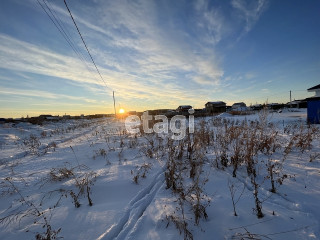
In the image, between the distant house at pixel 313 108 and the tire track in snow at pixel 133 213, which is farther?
the distant house at pixel 313 108

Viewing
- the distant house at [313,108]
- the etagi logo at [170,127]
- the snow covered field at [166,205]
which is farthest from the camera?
the distant house at [313,108]

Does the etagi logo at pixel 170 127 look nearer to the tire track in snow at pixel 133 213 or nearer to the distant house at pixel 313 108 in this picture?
the tire track in snow at pixel 133 213

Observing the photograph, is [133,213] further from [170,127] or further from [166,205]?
[170,127]

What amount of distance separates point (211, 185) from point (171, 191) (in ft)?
2.23

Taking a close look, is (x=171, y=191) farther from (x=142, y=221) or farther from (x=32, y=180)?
(x=32, y=180)

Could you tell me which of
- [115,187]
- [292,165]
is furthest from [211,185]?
[292,165]

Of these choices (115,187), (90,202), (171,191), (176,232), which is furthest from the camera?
(115,187)

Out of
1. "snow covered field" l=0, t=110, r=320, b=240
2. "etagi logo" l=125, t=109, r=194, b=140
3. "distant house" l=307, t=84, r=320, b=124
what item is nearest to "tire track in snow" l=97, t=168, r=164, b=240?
"snow covered field" l=0, t=110, r=320, b=240

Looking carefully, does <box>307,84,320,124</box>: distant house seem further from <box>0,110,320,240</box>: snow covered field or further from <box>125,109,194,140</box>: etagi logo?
<box>0,110,320,240</box>: snow covered field

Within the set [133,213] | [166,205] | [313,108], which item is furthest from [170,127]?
[313,108]

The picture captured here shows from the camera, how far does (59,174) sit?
11.3 feet

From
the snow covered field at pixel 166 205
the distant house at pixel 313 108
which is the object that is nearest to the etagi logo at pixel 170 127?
the snow covered field at pixel 166 205

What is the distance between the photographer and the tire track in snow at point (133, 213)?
68.6 inches

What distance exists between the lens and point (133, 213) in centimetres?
207
